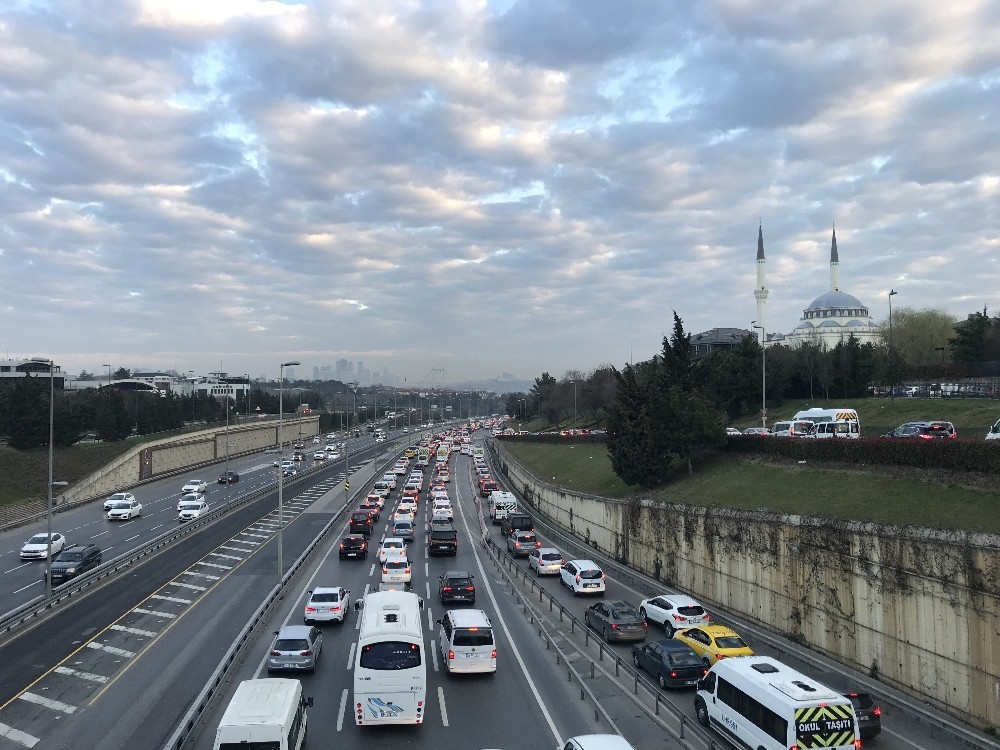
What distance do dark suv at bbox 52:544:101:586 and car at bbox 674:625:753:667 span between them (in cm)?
2826

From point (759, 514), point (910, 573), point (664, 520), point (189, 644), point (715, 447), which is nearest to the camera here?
point (910, 573)

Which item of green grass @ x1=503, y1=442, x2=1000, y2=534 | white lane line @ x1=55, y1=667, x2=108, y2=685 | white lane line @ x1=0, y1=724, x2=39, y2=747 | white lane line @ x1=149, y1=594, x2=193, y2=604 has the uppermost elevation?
green grass @ x1=503, y1=442, x2=1000, y2=534

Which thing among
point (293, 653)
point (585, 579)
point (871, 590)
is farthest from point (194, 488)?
point (871, 590)

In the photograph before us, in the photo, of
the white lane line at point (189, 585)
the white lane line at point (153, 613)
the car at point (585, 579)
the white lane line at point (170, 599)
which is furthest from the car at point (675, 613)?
the white lane line at point (189, 585)

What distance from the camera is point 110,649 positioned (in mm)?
23641

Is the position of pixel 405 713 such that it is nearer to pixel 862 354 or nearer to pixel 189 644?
pixel 189 644

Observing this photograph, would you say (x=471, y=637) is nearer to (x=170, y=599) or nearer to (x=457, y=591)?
(x=457, y=591)

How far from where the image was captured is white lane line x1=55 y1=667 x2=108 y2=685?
20706 millimetres

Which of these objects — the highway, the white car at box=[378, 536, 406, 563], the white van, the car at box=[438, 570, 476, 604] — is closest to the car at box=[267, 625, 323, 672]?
the highway

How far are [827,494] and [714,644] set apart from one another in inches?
381

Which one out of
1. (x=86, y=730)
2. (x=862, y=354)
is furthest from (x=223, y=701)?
(x=862, y=354)

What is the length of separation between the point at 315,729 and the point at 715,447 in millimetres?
31824

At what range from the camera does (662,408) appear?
45.5 meters

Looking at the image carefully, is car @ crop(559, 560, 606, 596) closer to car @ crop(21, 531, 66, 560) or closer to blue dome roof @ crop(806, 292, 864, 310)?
car @ crop(21, 531, 66, 560)
